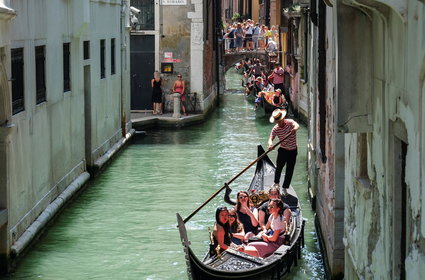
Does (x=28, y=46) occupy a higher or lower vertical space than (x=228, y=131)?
higher

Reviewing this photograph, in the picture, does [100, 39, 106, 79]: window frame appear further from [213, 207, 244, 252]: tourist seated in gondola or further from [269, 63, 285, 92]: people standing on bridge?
[269, 63, 285, 92]: people standing on bridge

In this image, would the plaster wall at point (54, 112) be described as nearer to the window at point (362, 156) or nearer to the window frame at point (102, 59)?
the window frame at point (102, 59)

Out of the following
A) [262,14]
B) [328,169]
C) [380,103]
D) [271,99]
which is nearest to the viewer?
[380,103]

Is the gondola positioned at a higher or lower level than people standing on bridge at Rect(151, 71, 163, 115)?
lower

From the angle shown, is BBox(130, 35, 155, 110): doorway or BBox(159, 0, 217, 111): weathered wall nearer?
BBox(159, 0, 217, 111): weathered wall

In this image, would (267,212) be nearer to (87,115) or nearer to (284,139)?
(284,139)

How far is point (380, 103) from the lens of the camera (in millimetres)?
5363

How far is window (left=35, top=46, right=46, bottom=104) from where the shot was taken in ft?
33.3

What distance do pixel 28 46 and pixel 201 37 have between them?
37.6 ft

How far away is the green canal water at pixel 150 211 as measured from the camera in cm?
894

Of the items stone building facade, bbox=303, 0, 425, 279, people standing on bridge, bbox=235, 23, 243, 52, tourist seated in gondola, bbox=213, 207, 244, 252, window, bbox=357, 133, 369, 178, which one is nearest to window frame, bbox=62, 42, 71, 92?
tourist seated in gondola, bbox=213, 207, 244, 252

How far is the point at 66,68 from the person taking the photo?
1215 centimetres

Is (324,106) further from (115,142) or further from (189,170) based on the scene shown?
(115,142)

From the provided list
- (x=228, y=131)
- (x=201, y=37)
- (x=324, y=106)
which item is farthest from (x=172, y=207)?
(x=201, y=37)
